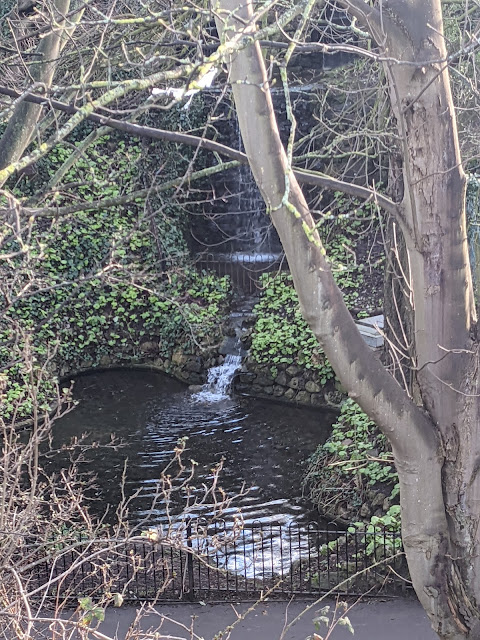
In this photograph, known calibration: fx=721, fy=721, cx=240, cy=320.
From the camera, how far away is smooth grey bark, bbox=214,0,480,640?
4078 mm

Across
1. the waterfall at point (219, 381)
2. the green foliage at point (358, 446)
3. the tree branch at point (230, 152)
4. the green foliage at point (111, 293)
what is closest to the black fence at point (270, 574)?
the green foliage at point (358, 446)

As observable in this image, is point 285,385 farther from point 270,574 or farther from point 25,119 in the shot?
point 25,119

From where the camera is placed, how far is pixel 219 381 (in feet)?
44.6

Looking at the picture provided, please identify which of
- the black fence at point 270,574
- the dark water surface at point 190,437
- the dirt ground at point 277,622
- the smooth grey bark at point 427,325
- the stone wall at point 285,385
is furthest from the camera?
the stone wall at point 285,385

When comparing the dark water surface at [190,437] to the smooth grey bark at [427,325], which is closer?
the smooth grey bark at [427,325]

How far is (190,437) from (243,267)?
508 cm

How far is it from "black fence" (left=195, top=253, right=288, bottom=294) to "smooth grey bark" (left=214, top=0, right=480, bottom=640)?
10635 millimetres

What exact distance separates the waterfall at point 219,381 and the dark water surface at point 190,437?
0.25 meters

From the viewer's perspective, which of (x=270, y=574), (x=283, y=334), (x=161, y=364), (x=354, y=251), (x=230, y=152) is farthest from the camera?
(x=161, y=364)

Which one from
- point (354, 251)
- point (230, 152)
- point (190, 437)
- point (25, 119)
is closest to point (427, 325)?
point (230, 152)

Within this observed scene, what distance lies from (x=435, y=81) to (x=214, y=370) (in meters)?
9.90

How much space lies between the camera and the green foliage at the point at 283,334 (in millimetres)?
12758

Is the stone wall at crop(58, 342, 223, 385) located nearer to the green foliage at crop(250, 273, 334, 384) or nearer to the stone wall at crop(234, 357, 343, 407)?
the stone wall at crop(234, 357, 343, 407)

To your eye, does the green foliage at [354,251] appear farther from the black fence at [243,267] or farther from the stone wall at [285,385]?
the stone wall at [285,385]
